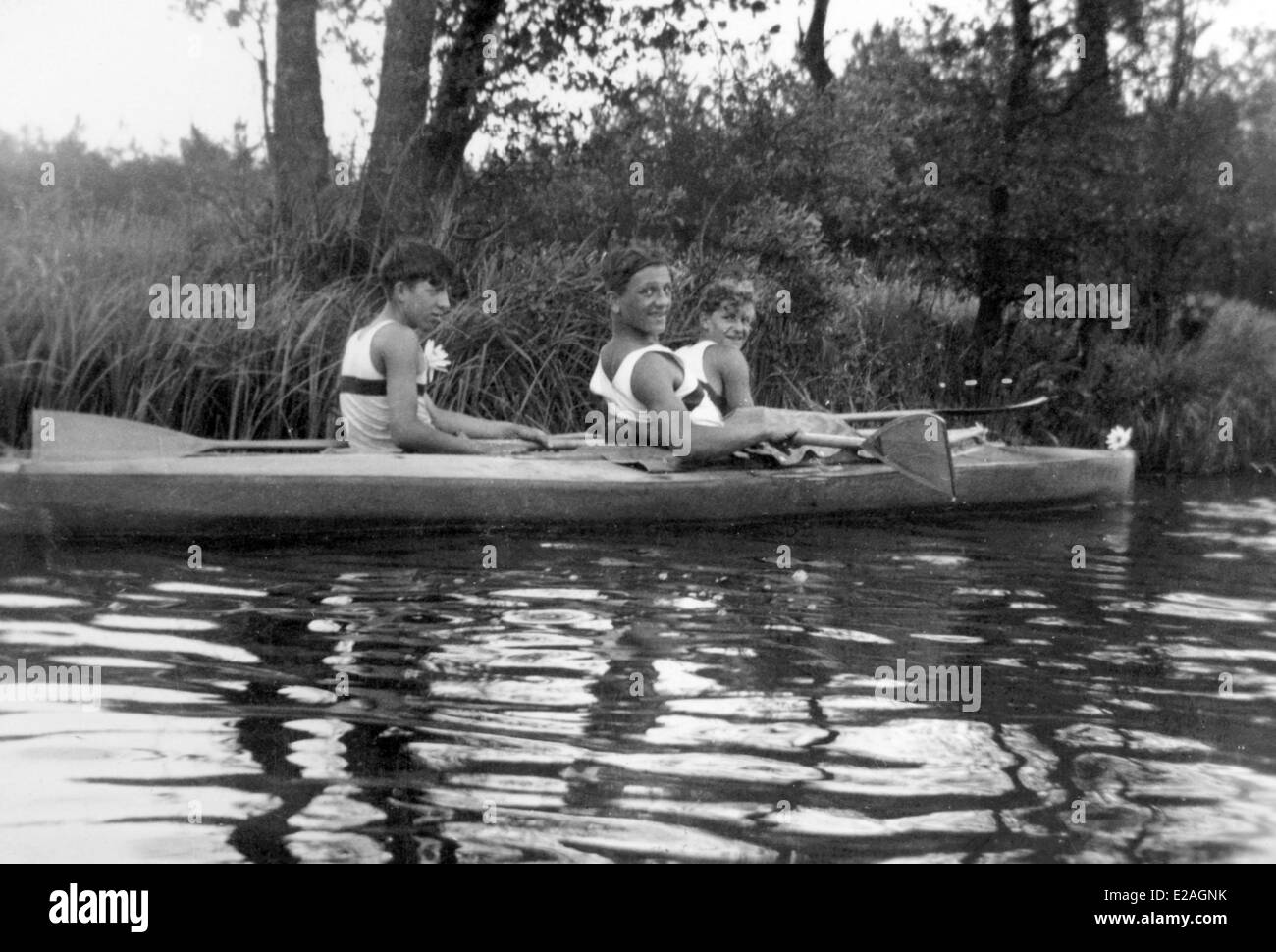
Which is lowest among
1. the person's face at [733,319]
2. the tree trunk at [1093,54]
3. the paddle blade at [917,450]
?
the paddle blade at [917,450]

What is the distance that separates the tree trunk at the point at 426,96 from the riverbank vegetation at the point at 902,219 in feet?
0.20

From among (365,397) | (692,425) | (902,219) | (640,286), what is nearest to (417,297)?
(365,397)

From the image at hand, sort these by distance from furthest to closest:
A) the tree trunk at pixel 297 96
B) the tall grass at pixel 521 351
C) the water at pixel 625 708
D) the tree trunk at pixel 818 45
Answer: the tree trunk at pixel 818 45, the tree trunk at pixel 297 96, the tall grass at pixel 521 351, the water at pixel 625 708

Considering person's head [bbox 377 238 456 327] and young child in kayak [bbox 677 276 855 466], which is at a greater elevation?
person's head [bbox 377 238 456 327]

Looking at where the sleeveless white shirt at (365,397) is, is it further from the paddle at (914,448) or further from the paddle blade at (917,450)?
the paddle blade at (917,450)

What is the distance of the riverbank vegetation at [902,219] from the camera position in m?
10.7

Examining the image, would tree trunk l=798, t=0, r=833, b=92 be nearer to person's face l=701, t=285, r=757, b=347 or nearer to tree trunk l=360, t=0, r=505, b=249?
tree trunk l=360, t=0, r=505, b=249

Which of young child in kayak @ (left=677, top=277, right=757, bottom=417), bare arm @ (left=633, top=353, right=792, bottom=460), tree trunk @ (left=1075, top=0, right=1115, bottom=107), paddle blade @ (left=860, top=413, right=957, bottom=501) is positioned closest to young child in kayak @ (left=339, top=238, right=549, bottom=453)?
bare arm @ (left=633, top=353, right=792, bottom=460)

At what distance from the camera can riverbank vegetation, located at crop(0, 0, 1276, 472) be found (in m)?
10.7

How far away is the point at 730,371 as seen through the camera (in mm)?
8438

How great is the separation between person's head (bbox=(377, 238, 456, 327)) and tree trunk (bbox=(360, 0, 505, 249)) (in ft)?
13.1

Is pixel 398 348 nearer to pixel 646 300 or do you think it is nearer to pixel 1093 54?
pixel 646 300

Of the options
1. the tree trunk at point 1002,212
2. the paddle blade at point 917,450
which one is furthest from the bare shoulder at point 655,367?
the tree trunk at point 1002,212

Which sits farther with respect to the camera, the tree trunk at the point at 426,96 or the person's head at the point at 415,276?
the tree trunk at the point at 426,96
